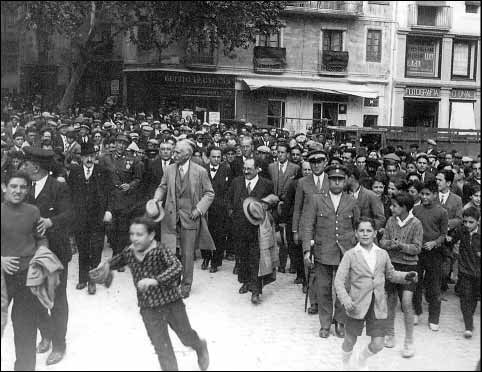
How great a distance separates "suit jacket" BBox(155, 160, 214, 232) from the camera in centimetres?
740

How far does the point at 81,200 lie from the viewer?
7570 mm

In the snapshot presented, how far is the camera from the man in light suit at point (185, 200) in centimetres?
740

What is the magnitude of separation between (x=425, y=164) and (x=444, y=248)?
2.46 meters

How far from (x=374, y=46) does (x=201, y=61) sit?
5204 millimetres

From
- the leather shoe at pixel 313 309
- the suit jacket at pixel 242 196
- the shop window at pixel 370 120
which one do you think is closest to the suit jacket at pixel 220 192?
the suit jacket at pixel 242 196

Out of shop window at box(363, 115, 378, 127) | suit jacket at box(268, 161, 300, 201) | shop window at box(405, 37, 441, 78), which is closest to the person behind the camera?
suit jacket at box(268, 161, 300, 201)

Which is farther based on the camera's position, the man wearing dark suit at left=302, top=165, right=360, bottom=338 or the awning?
the awning

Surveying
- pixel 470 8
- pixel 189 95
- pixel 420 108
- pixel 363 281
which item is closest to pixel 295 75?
pixel 420 108

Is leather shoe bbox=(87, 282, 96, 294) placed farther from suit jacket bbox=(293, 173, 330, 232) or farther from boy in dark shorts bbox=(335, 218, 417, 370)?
boy in dark shorts bbox=(335, 218, 417, 370)

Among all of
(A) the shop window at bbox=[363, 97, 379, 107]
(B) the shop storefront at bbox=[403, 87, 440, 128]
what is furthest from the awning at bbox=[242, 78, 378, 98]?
(A) the shop window at bbox=[363, 97, 379, 107]

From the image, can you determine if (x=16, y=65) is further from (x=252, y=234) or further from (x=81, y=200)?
(x=252, y=234)

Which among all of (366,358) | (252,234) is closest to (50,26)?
(252,234)

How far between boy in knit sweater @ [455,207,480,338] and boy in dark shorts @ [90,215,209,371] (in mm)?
3031

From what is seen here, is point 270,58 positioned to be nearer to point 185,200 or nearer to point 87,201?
point 185,200
